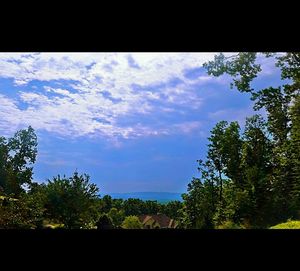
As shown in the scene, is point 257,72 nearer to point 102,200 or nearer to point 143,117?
point 143,117

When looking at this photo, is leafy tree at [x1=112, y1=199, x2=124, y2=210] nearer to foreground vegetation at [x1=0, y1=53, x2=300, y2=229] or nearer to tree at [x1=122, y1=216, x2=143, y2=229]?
foreground vegetation at [x1=0, y1=53, x2=300, y2=229]

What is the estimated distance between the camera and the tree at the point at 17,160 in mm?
6379

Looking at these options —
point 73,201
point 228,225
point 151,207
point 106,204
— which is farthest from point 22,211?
point 228,225

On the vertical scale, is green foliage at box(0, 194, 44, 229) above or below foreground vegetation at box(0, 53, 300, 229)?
below

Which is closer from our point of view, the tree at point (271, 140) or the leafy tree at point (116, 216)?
the leafy tree at point (116, 216)

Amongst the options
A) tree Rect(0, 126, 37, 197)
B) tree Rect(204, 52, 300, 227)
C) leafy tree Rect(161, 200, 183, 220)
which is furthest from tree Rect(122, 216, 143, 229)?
tree Rect(204, 52, 300, 227)

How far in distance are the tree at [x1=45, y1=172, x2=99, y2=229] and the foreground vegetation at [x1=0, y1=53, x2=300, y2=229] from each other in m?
0.02

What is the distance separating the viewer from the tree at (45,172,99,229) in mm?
6293

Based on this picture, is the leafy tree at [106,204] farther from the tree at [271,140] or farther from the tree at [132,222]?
the tree at [271,140]

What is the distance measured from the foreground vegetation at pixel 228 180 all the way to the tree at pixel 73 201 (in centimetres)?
2

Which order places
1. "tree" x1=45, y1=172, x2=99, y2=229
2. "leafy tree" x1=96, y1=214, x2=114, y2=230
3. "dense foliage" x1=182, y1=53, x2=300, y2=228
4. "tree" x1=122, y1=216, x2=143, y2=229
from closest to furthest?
"leafy tree" x1=96, y1=214, x2=114, y2=230 < "tree" x1=45, y1=172, x2=99, y2=229 < "tree" x1=122, y1=216, x2=143, y2=229 < "dense foliage" x1=182, y1=53, x2=300, y2=228

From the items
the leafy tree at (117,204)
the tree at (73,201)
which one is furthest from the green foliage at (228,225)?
the tree at (73,201)

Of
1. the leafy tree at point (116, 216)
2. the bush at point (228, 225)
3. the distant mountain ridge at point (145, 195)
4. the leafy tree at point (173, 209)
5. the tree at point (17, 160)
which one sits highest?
the tree at point (17, 160)

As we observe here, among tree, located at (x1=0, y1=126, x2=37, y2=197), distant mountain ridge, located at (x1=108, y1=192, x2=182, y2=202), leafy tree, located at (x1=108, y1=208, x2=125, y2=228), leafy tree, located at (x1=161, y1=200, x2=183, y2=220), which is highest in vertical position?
tree, located at (x1=0, y1=126, x2=37, y2=197)
